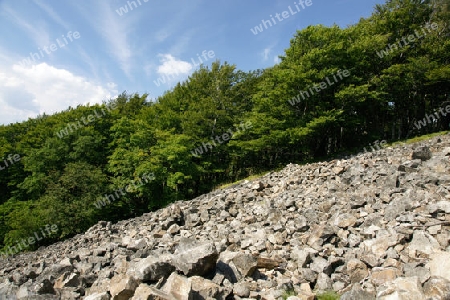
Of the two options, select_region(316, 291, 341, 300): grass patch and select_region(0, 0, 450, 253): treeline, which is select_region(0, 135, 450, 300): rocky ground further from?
select_region(0, 0, 450, 253): treeline

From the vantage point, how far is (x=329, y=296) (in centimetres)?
537

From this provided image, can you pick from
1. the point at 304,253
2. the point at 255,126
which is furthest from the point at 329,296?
the point at 255,126

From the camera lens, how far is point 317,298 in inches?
213

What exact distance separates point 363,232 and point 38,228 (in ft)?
96.4

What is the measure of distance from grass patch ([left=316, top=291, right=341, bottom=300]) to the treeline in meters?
19.5

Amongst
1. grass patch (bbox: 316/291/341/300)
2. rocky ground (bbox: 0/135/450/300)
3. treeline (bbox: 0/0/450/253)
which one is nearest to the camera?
rocky ground (bbox: 0/135/450/300)

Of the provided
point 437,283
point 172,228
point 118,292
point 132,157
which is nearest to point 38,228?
point 132,157

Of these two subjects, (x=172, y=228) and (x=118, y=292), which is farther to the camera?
(x=172, y=228)

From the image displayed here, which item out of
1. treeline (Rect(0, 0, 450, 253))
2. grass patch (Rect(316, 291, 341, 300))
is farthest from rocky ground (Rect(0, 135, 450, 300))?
treeline (Rect(0, 0, 450, 253))

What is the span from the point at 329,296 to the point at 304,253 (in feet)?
4.82

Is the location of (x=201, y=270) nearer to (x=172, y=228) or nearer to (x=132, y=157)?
(x=172, y=228)

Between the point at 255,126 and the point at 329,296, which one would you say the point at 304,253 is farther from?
the point at 255,126

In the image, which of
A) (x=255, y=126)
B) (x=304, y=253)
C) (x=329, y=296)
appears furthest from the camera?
(x=255, y=126)

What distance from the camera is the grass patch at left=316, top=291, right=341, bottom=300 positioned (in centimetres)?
532
